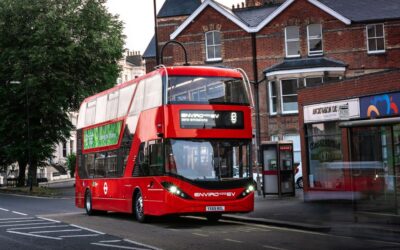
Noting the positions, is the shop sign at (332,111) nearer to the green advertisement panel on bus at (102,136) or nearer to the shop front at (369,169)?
the green advertisement panel on bus at (102,136)

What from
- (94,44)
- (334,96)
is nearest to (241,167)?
(334,96)

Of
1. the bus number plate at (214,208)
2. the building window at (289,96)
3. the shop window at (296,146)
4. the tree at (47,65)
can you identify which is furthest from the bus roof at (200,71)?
the tree at (47,65)

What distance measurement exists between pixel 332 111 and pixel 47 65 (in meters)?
27.0

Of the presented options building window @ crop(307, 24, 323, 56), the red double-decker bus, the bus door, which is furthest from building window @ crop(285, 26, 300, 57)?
the bus door

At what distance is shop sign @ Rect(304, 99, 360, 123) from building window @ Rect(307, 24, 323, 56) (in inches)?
746

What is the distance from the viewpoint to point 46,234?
16719 mm

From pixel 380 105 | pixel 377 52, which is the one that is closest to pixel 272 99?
pixel 377 52

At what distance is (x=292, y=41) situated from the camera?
44.5m

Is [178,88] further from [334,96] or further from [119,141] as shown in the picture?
[334,96]

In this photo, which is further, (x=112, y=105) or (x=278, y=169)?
(x=278, y=169)

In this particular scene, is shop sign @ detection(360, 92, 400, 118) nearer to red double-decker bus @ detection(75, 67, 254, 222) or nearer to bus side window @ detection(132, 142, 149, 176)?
red double-decker bus @ detection(75, 67, 254, 222)

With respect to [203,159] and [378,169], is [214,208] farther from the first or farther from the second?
[378,169]

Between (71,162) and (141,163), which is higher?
(71,162)

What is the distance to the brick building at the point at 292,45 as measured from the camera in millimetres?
42844
